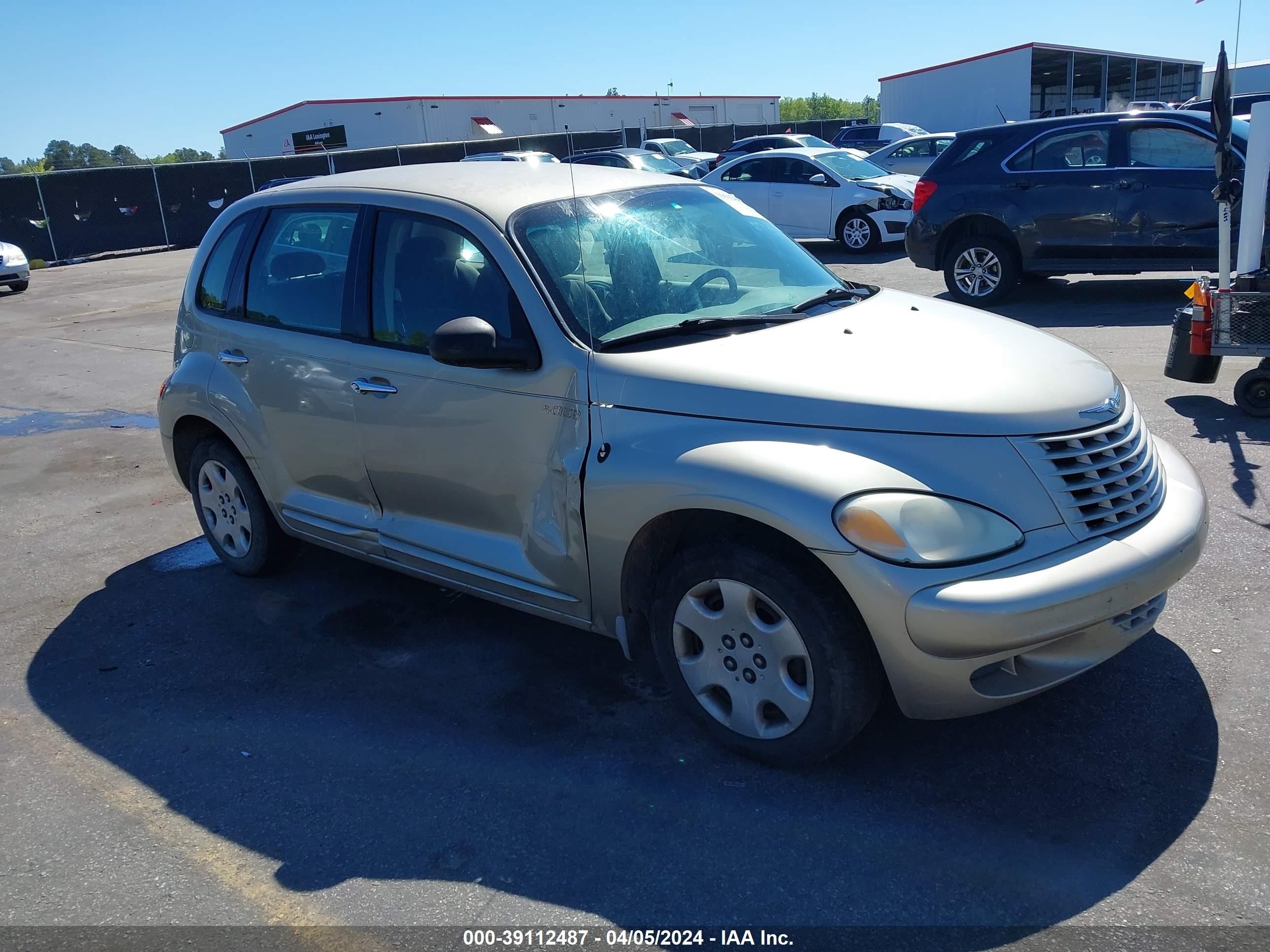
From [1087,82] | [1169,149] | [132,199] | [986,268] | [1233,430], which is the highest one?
[1087,82]

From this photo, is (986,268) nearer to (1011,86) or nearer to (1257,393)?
(1257,393)

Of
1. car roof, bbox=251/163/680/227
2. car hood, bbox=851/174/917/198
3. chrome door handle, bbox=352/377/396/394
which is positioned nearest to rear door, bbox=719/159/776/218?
car hood, bbox=851/174/917/198

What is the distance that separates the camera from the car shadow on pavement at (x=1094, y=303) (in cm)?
982

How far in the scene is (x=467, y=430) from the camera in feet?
12.9

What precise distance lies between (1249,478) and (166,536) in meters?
5.89

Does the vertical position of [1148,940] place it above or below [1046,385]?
below

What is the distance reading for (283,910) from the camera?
2961mm

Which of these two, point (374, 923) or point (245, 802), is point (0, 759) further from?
point (374, 923)

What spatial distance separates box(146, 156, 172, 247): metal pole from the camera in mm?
28422

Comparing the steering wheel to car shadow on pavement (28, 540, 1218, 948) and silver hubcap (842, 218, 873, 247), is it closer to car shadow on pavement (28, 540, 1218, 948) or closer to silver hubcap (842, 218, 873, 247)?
car shadow on pavement (28, 540, 1218, 948)

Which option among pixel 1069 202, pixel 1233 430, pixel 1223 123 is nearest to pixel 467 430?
pixel 1233 430

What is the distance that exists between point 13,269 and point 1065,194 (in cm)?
1873

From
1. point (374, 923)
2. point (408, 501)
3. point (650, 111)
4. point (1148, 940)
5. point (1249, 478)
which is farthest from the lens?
point (650, 111)

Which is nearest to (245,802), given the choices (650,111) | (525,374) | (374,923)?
(374,923)
